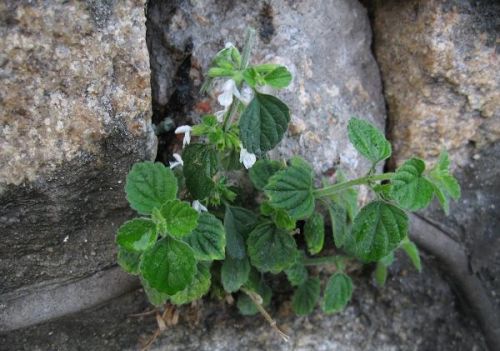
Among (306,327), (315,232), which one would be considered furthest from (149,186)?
(306,327)

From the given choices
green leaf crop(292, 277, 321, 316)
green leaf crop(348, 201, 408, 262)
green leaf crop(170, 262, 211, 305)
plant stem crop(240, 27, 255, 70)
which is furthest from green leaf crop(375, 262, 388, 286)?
plant stem crop(240, 27, 255, 70)

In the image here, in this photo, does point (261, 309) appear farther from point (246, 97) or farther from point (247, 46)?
point (247, 46)

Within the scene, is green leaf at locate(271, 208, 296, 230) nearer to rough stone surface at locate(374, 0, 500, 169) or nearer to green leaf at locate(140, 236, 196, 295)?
green leaf at locate(140, 236, 196, 295)

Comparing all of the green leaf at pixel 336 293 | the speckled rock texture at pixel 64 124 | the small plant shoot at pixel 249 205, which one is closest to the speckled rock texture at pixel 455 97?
the small plant shoot at pixel 249 205

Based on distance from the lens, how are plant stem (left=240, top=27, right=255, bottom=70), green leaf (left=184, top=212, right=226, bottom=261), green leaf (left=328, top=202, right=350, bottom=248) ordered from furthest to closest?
green leaf (left=328, top=202, right=350, bottom=248)
green leaf (left=184, top=212, right=226, bottom=261)
plant stem (left=240, top=27, right=255, bottom=70)

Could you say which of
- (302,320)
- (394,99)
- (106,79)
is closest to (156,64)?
(106,79)

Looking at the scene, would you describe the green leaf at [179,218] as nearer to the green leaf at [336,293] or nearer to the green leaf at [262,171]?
the green leaf at [262,171]
